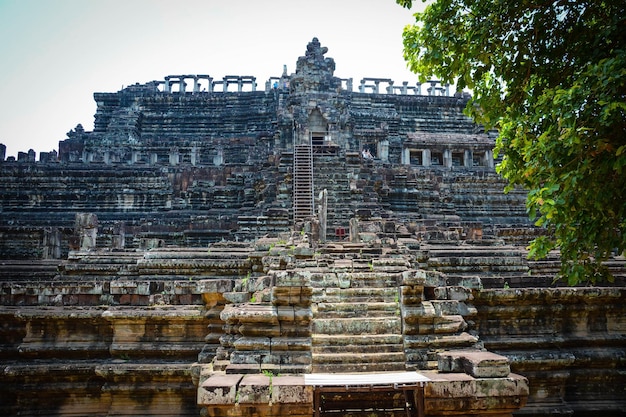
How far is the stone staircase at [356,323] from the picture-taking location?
673 cm

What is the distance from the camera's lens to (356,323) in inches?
281

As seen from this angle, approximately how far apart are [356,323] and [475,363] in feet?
5.77

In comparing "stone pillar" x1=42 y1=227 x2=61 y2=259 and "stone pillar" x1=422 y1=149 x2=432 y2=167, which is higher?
"stone pillar" x1=422 y1=149 x2=432 y2=167

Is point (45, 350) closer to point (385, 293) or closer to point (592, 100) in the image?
point (385, 293)

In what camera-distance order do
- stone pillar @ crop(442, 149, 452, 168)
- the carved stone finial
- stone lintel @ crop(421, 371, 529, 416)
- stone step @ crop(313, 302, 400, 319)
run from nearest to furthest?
stone lintel @ crop(421, 371, 529, 416) → stone step @ crop(313, 302, 400, 319) → stone pillar @ crop(442, 149, 452, 168) → the carved stone finial

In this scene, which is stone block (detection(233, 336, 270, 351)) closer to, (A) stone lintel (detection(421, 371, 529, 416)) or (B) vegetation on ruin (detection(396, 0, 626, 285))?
(A) stone lintel (detection(421, 371, 529, 416))

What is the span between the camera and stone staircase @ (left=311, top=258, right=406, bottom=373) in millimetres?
6730

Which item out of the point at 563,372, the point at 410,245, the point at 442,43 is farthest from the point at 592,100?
the point at 410,245

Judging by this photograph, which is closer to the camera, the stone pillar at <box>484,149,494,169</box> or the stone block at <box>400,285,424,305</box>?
the stone block at <box>400,285,424,305</box>

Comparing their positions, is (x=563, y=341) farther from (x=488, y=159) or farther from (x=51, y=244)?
(x=488, y=159)

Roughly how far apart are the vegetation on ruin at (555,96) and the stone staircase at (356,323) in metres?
2.33

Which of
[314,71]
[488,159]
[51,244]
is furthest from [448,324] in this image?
[314,71]

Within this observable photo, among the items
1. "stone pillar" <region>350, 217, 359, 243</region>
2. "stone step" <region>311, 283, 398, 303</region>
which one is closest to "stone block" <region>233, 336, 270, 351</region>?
"stone step" <region>311, 283, 398, 303</region>

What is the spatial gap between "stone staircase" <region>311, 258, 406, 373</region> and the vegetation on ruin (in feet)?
7.64
